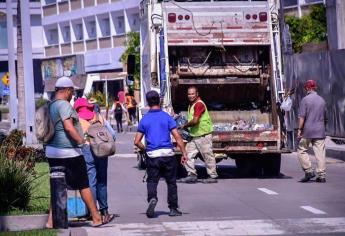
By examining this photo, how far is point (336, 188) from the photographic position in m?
16.9

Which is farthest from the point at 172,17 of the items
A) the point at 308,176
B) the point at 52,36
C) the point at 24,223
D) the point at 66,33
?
the point at 52,36

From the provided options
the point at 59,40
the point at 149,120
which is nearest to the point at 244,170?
the point at 149,120

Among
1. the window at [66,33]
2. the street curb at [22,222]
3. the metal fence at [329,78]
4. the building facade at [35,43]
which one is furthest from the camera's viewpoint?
the building facade at [35,43]

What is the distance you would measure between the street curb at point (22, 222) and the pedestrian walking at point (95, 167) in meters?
1.25

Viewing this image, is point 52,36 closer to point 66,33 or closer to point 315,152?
point 66,33

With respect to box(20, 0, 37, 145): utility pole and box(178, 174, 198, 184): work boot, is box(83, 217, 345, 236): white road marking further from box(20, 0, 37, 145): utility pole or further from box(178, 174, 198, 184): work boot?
box(20, 0, 37, 145): utility pole

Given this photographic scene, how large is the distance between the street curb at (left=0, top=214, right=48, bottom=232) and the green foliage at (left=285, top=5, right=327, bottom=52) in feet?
91.4

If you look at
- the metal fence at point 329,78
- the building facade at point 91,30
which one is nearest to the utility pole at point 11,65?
the metal fence at point 329,78

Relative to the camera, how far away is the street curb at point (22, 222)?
11.7m

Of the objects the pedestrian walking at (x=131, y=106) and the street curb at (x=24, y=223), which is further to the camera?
the pedestrian walking at (x=131, y=106)

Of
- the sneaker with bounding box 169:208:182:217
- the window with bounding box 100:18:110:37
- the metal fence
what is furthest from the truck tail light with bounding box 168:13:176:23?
the window with bounding box 100:18:110:37

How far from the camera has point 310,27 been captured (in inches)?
1601

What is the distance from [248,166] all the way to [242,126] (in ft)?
5.21

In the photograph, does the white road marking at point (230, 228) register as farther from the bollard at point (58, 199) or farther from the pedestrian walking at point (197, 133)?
the pedestrian walking at point (197, 133)
